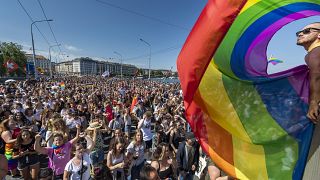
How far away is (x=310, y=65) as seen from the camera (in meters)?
1.59

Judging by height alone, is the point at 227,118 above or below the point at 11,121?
above

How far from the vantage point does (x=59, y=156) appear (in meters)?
4.81

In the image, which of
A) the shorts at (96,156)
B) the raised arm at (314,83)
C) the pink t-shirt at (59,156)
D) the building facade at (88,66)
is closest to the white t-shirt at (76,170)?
the pink t-shirt at (59,156)

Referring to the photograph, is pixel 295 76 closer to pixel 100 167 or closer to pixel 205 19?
pixel 205 19

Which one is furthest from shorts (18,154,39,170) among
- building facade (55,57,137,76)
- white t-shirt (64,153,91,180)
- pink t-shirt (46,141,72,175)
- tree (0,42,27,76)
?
building facade (55,57,137,76)

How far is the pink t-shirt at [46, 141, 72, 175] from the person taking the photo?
4805mm

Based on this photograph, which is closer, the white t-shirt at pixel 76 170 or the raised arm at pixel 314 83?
the raised arm at pixel 314 83

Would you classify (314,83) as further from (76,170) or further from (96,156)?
(96,156)

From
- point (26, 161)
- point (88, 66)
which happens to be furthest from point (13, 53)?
point (26, 161)

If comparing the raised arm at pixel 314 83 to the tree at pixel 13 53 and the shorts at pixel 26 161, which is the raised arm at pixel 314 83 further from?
the tree at pixel 13 53

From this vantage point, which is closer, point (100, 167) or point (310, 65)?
point (310, 65)

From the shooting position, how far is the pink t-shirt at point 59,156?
480 cm

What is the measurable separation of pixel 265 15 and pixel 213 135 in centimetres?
115

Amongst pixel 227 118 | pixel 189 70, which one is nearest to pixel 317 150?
pixel 227 118
